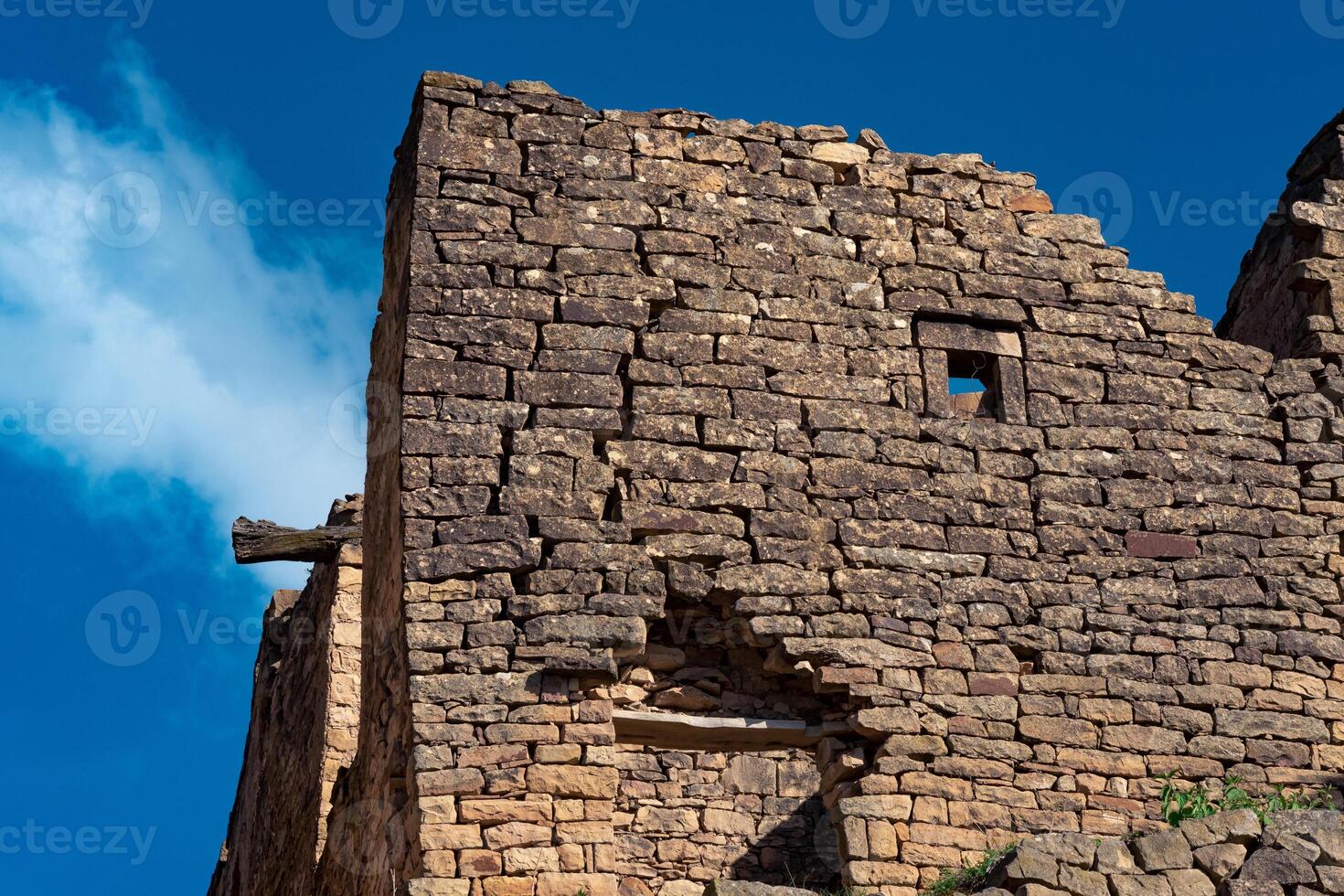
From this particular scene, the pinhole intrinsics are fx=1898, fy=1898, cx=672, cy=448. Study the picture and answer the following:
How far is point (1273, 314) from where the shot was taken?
39.2ft

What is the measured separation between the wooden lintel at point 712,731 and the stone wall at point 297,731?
117 inches

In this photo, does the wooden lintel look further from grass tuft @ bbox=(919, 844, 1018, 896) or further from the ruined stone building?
grass tuft @ bbox=(919, 844, 1018, 896)

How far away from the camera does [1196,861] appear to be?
28.1 ft

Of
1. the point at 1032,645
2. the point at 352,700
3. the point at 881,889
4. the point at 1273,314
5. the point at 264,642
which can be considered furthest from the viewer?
the point at 264,642

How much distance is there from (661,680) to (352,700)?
185 inches

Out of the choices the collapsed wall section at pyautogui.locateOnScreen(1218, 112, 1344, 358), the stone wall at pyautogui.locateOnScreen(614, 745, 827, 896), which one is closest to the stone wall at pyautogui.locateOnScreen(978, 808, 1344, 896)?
the stone wall at pyautogui.locateOnScreen(614, 745, 827, 896)

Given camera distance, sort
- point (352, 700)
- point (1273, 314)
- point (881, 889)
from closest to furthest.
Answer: point (881, 889) < point (1273, 314) < point (352, 700)

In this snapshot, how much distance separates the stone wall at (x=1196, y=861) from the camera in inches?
332

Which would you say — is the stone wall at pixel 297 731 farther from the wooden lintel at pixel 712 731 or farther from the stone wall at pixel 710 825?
the wooden lintel at pixel 712 731

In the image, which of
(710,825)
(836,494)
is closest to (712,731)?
(836,494)

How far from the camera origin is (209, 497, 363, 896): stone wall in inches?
528

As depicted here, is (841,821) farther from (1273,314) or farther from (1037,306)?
(1273,314)

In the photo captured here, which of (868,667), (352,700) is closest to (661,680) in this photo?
(868,667)

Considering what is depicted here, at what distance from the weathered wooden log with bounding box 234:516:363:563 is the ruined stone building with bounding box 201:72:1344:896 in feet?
11.8
